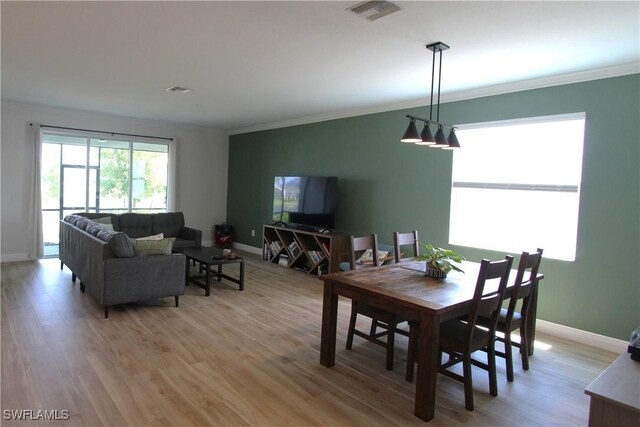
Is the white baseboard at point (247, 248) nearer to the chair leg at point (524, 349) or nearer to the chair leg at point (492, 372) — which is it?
the chair leg at point (524, 349)

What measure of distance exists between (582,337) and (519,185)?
1.56m

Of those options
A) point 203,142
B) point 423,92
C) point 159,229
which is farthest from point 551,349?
point 203,142

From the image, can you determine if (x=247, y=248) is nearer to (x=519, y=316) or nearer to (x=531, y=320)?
(x=531, y=320)

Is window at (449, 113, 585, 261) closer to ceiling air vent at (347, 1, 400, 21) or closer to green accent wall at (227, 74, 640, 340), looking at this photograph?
green accent wall at (227, 74, 640, 340)

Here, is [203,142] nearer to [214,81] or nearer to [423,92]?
[214,81]

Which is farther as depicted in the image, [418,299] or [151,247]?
[151,247]

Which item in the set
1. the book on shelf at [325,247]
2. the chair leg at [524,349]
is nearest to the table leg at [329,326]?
the chair leg at [524,349]

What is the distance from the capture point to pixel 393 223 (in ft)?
17.3

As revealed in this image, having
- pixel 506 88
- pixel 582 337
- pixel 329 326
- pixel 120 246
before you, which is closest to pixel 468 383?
pixel 329 326

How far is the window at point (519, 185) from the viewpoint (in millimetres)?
3846

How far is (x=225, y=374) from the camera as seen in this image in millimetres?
2766

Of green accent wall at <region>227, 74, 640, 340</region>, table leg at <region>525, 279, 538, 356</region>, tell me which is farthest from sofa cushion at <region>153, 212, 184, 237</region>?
table leg at <region>525, 279, 538, 356</region>

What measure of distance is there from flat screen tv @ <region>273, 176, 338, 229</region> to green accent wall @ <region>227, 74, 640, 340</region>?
0.25m

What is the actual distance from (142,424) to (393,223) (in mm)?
3805
